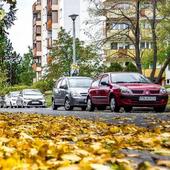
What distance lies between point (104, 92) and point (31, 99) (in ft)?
87.9

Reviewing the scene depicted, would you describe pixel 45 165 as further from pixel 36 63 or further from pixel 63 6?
pixel 36 63

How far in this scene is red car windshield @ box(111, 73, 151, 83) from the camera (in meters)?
23.9

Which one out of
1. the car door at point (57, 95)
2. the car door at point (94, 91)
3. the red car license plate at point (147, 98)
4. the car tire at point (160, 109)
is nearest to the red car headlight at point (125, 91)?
the red car license plate at point (147, 98)

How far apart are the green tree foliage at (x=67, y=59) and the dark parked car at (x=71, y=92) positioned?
82.9ft

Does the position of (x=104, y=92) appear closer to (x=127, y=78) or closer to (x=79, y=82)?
(x=127, y=78)

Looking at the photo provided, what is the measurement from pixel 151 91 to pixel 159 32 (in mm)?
23020

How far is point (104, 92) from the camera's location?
957 inches

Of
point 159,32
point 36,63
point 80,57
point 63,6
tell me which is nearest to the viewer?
point 159,32

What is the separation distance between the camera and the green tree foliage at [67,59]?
2247 inches

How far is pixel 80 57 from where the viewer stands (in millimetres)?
57531

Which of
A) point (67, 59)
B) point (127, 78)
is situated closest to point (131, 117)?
point (127, 78)

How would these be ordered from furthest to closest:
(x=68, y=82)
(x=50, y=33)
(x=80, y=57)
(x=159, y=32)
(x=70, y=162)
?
(x=50, y=33) < (x=80, y=57) < (x=159, y=32) < (x=68, y=82) < (x=70, y=162)

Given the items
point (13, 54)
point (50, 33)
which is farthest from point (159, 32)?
point (13, 54)

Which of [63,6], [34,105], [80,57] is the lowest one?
[34,105]
